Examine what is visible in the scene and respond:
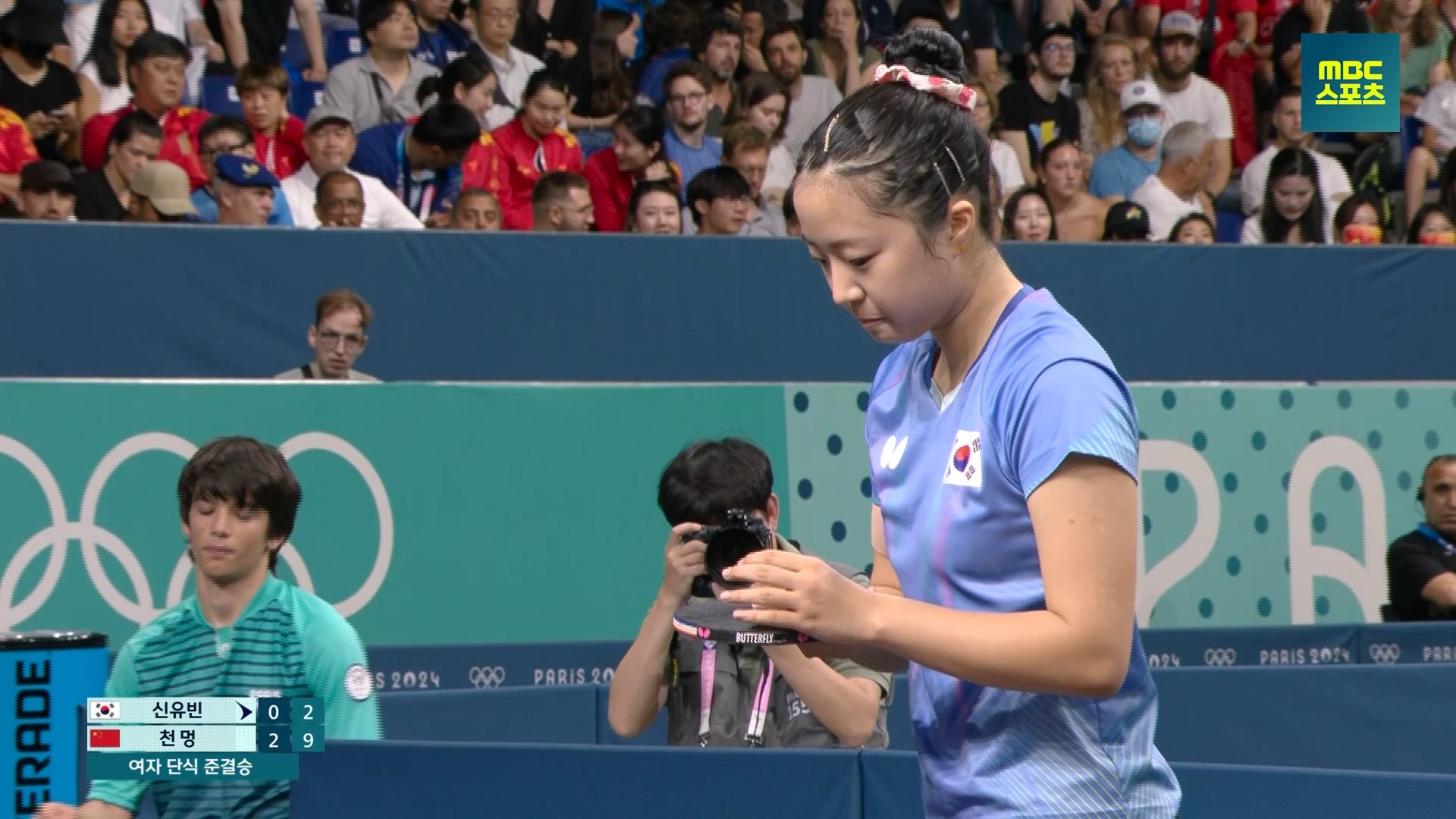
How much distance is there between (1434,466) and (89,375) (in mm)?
5133

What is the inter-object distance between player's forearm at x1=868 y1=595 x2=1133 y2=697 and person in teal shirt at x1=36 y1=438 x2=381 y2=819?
60.8 inches

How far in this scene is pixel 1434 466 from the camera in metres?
7.34

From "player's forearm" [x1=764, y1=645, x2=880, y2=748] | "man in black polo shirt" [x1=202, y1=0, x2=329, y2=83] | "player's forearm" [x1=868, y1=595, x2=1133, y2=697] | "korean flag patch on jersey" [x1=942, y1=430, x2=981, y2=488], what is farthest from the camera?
"man in black polo shirt" [x1=202, y1=0, x2=329, y2=83]

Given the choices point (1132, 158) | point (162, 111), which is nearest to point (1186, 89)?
point (1132, 158)

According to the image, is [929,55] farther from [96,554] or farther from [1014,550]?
[96,554]

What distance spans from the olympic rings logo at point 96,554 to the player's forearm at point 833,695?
11.3 feet

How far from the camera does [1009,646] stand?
1622 millimetres

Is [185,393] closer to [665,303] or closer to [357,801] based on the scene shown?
[665,303]

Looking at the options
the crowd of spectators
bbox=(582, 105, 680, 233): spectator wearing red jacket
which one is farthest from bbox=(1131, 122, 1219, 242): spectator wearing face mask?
bbox=(582, 105, 680, 233): spectator wearing red jacket

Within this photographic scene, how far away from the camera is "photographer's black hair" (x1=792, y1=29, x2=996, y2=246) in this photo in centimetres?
173

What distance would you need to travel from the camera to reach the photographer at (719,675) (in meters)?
3.57

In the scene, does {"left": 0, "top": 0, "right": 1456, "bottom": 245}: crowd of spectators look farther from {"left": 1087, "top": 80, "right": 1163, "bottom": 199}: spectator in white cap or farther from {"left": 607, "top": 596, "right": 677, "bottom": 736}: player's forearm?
{"left": 607, "top": 596, "right": 677, "bottom": 736}: player's forearm

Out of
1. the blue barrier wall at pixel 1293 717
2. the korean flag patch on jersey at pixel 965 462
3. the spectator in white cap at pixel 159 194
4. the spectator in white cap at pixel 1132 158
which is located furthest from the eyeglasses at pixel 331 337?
the korean flag patch on jersey at pixel 965 462

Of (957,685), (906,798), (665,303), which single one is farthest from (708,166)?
(957,685)
